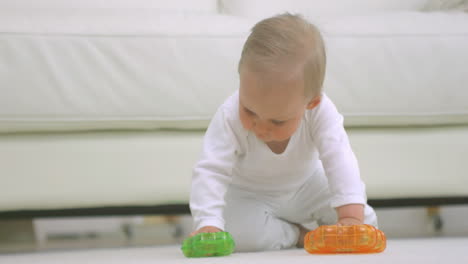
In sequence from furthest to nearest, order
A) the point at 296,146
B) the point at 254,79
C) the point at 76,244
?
the point at 76,244
the point at 296,146
the point at 254,79

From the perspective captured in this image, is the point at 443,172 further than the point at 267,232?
Yes

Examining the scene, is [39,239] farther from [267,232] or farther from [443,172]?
[443,172]

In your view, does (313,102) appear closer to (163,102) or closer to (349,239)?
(349,239)

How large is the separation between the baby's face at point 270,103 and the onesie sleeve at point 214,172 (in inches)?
3.5

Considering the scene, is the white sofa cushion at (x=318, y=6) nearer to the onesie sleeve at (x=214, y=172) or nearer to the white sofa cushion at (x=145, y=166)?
the white sofa cushion at (x=145, y=166)

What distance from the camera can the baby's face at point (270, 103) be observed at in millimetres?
720

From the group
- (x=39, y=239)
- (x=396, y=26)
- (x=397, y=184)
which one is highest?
(x=396, y=26)

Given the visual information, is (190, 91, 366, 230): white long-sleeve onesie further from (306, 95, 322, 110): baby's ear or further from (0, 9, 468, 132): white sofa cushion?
(0, 9, 468, 132): white sofa cushion

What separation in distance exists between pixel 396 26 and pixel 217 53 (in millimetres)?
363

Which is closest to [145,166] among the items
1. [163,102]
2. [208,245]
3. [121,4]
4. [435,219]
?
[163,102]

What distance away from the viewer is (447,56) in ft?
3.66

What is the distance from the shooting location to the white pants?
93cm

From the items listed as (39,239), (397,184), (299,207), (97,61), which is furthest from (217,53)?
(39,239)

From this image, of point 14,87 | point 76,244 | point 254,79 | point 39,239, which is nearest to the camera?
point 254,79
